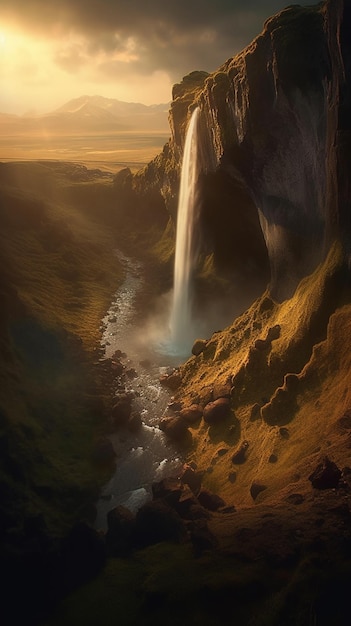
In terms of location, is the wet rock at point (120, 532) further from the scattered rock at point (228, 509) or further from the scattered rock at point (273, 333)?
the scattered rock at point (273, 333)

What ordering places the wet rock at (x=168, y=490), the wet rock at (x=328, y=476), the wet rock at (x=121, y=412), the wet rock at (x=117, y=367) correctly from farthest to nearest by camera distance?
the wet rock at (x=117, y=367)
the wet rock at (x=121, y=412)
the wet rock at (x=168, y=490)
the wet rock at (x=328, y=476)

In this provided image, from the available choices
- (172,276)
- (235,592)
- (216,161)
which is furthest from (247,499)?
(172,276)

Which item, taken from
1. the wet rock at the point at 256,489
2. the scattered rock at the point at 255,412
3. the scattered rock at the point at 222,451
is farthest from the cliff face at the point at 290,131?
the wet rock at the point at 256,489

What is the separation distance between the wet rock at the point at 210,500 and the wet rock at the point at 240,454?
3.39 meters

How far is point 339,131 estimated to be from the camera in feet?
92.5

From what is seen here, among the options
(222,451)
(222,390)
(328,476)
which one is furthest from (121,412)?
(328,476)

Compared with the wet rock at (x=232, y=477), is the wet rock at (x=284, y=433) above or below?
above

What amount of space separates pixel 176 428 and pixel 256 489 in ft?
43.4

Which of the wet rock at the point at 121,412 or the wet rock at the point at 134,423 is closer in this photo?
the wet rock at the point at 134,423

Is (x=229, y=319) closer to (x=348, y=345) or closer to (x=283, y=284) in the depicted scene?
(x=283, y=284)

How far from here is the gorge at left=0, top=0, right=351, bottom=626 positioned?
66.8ft

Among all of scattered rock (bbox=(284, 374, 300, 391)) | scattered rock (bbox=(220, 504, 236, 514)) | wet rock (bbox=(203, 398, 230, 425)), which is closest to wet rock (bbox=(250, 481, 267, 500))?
scattered rock (bbox=(220, 504, 236, 514))

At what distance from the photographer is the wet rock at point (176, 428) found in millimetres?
40000

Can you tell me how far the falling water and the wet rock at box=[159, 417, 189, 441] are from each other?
1640 cm
